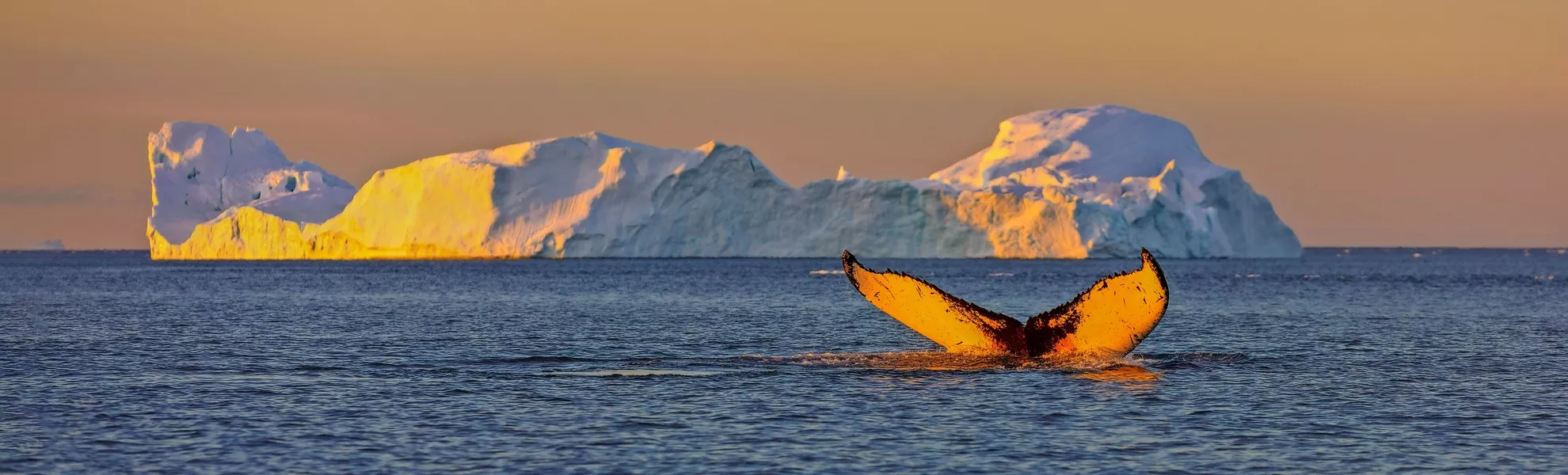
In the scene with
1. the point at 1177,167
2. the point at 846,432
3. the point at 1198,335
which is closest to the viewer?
the point at 846,432

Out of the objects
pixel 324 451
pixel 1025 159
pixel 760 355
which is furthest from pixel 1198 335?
pixel 1025 159

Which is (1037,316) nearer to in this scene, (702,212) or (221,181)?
(702,212)

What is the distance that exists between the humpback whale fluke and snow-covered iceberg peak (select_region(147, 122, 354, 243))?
328 ft

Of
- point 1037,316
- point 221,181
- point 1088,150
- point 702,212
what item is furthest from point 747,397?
point 221,181

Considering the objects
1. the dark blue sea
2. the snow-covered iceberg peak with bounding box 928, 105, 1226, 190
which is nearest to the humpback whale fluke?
the dark blue sea

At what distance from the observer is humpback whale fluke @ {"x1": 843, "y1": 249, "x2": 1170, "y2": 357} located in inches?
702

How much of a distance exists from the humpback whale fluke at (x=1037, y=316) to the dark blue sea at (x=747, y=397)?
0.43 m

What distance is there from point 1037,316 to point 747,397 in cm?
385

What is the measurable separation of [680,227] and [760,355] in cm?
7647

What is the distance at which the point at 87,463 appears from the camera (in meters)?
13.3

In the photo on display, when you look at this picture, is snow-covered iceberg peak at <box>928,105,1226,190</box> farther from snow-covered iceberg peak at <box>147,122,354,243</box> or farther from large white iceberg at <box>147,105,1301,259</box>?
snow-covered iceberg peak at <box>147,122,354,243</box>

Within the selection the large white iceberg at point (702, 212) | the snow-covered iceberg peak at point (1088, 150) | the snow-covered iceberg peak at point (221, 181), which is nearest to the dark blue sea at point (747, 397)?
the large white iceberg at point (702, 212)

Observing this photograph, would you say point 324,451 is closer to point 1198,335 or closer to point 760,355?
point 760,355

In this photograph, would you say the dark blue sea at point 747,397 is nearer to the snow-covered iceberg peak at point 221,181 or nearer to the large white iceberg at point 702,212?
the large white iceberg at point 702,212
